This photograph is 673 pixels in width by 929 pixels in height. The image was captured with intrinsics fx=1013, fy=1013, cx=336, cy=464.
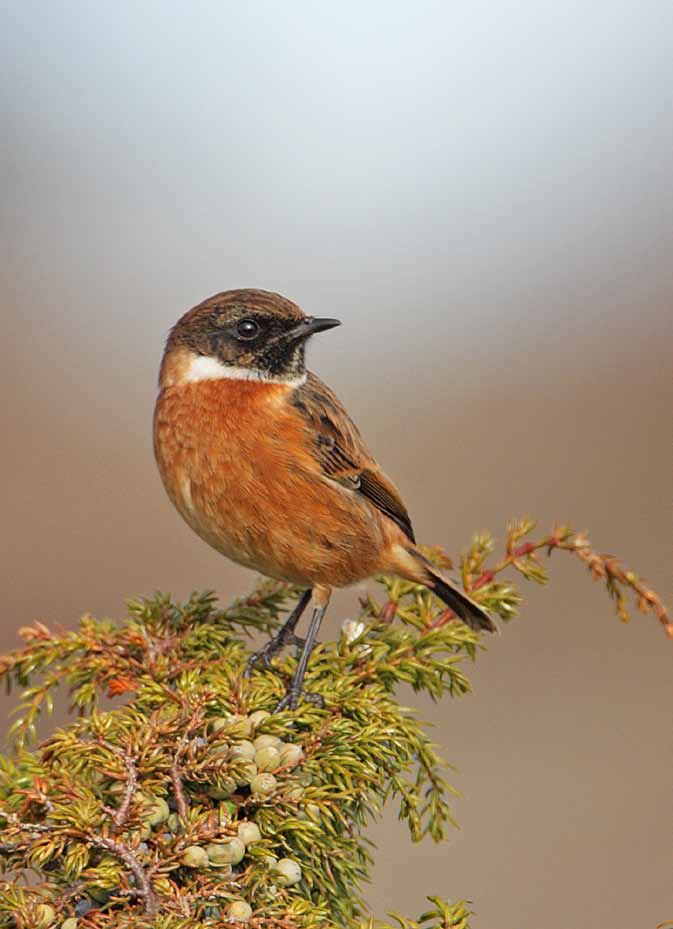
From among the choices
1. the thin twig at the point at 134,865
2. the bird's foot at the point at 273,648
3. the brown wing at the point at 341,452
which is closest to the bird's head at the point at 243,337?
the brown wing at the point at 341,452

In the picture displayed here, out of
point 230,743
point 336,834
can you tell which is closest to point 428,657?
point 336,834

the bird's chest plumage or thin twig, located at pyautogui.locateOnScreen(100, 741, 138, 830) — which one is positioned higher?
the bird's chest plumage

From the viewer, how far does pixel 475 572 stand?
10.0 ft

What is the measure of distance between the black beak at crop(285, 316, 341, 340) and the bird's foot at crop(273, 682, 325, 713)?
4.94 ft

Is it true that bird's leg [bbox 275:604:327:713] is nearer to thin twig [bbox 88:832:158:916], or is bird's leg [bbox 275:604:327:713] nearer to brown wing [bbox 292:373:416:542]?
thin twig [bbox 88:832:158:916]

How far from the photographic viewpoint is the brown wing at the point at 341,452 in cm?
356

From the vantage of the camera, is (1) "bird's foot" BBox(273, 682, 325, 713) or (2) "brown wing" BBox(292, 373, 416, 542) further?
(2) "brown wing" BBox(292, 373, 416, 542)

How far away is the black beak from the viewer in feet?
11.8

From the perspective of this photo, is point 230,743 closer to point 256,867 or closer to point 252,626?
point 256,867

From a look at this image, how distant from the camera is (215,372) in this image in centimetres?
360

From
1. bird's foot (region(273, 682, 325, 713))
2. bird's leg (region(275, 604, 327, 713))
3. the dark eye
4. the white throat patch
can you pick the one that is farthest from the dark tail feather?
the dark eye

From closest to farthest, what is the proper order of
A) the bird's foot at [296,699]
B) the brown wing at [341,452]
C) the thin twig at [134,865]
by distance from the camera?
the thin twig at [134,865] < the bird's foot at [296,699] < the brown wing at [341,452]

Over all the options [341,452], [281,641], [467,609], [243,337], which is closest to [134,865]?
[467,609]

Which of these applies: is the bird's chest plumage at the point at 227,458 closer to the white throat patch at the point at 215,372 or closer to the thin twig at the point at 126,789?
the white throat patch at the point at 215,372
